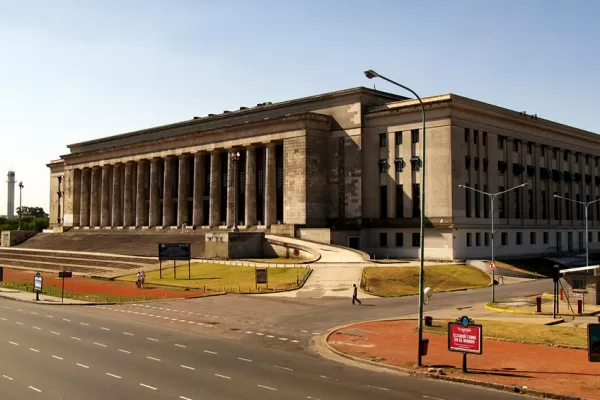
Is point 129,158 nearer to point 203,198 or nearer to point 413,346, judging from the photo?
point 203,198

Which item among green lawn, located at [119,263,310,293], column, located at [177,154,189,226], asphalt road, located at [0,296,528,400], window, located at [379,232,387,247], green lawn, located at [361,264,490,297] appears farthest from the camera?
column, located at [177,154,189,226]

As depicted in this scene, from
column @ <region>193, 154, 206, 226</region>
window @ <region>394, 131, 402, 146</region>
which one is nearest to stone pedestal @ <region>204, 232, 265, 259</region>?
window @ <region>394, 131, 402, 146</region>

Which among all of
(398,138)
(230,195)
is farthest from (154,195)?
(398,138)

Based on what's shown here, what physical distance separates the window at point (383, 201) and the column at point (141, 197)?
5253cm

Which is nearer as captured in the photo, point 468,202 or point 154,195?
point 468,202

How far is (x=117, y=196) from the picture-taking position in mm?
123438

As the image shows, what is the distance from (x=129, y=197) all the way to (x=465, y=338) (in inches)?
4099

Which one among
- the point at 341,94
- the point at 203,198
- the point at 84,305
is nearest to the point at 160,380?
the point at 84,305

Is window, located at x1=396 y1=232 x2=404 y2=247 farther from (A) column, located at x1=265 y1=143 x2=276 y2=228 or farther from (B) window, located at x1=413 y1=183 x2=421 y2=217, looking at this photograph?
(A) column, located at x1=265 y1=143 x2=276 y2=228

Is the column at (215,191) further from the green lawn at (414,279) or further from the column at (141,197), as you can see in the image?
the green lawn at (414,279)

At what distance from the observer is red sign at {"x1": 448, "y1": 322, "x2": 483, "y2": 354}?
23.7m

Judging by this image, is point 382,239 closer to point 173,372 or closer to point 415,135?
point 415,135

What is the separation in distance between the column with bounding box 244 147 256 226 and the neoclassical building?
0.63ft

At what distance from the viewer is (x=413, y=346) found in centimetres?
2920
